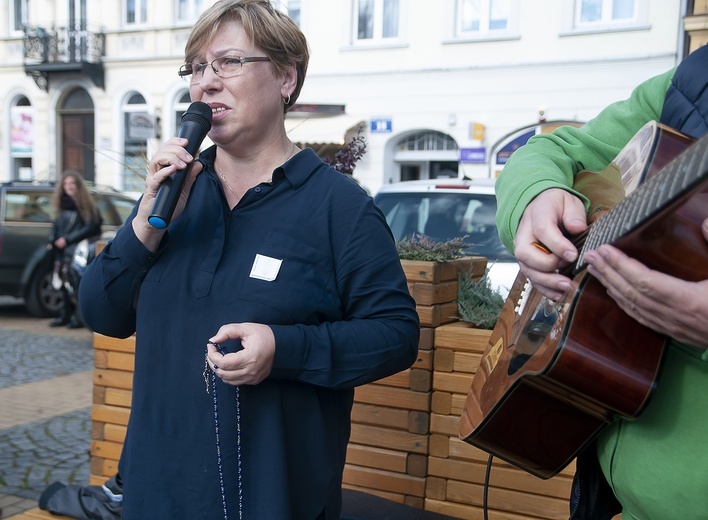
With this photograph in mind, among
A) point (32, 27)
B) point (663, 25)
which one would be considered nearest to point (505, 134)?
point (663, 25)

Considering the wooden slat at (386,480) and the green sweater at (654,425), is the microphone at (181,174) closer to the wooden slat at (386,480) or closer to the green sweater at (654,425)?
the green sweater at (654,425)

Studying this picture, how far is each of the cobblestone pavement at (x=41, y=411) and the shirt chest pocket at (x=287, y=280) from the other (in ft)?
9.12

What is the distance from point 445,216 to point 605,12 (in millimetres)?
10987

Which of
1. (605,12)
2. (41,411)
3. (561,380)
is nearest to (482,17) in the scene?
(605,12)

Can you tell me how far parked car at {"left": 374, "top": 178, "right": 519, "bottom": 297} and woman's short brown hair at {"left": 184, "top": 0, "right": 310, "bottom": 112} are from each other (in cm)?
342

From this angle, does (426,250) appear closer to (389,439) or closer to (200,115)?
(389,439)

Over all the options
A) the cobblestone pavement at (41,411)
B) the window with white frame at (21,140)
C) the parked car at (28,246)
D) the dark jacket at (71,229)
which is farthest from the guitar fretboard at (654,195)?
the window with white frame at (21,140)

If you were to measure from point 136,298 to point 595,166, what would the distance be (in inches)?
43.4

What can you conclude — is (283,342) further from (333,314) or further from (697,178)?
(697,178)

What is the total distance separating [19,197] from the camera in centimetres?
978

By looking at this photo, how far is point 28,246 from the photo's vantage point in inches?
376

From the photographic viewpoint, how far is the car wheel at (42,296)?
381 inches

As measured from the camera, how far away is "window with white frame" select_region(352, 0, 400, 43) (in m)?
16.6

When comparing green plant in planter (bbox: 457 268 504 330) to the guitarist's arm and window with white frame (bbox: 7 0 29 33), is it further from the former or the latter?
window with white frame (bbox: 7 0 29 33)
